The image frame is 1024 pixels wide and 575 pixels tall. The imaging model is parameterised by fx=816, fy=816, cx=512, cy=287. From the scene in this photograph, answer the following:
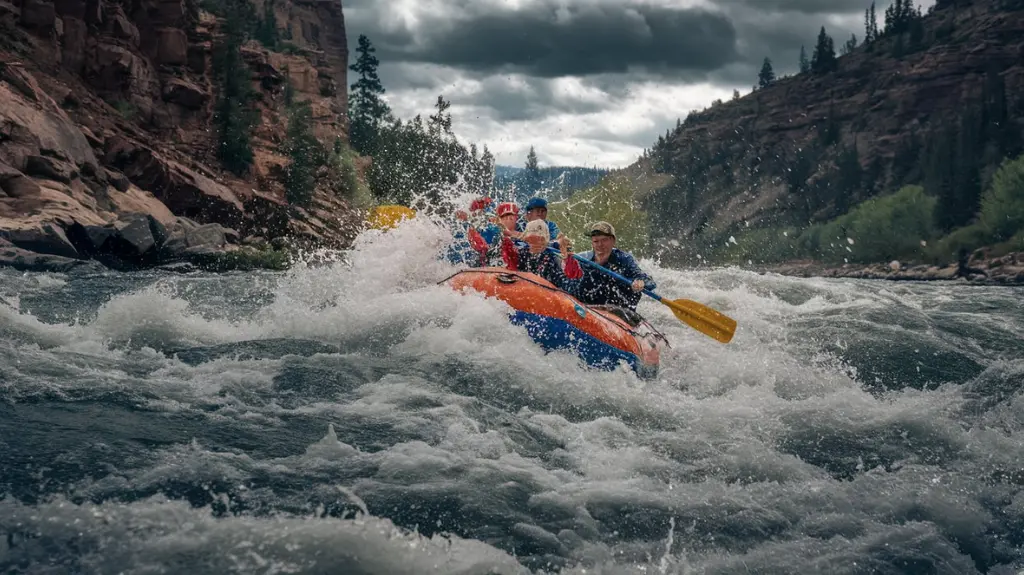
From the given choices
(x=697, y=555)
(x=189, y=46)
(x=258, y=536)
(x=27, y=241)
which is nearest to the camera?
(x=258, y=536)

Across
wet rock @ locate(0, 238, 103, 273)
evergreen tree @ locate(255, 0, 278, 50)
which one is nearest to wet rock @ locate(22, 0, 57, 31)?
wet rock @ locate(0, 238, 103, 273)

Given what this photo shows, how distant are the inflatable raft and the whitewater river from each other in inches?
7.4

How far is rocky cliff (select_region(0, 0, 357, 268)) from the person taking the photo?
62.3 ft

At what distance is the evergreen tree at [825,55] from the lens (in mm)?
125375

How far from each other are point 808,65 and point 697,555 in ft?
489

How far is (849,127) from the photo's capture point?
110 metres

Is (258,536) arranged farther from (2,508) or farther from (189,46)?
(189,46)

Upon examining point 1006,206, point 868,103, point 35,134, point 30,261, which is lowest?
point 30,261

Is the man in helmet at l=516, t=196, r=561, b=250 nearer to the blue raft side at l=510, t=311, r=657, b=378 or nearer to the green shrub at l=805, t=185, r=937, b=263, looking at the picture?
the blue raft side at l=510, t=311, r=657, b=378

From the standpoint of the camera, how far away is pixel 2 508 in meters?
3.44

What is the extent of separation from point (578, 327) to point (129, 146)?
24.5 meters

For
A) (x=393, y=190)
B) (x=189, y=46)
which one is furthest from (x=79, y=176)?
(x=393, y=190)

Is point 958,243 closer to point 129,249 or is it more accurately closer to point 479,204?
point 479,204

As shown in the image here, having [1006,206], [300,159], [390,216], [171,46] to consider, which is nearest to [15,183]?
[390,216]
